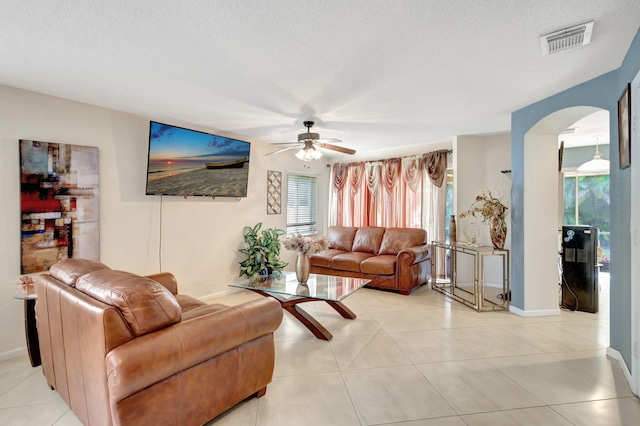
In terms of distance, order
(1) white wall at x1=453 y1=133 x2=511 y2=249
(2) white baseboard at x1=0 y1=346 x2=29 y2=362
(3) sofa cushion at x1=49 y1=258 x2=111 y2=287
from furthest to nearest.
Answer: (1) white wall at x1=453 y1=133 x2=511 y2=249 < (2) white baseboard at x1=0 y1=346 x2=29 y2=362 < (3) sofa cushion at x1=49 y1=258 x2=111 y2=287

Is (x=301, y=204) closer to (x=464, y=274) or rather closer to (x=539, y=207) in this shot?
(x=464, y=274)

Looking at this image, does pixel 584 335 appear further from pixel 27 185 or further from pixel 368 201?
pixel 27 185

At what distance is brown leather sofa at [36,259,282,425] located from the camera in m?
1.45

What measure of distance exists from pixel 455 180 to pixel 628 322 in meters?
2.88

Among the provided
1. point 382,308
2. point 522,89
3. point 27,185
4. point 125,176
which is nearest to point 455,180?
point 522,89

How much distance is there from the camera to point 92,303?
154cm

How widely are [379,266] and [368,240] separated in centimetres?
91

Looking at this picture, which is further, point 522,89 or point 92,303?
point 522,89

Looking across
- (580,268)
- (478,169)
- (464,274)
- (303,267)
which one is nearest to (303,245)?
(303,267)

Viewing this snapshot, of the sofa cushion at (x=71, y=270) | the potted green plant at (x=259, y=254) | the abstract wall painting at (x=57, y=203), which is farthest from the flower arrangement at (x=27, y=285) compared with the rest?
the potted green plant at (x=259, y=254)

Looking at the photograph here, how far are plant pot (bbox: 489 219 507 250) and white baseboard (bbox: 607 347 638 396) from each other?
4.94ft

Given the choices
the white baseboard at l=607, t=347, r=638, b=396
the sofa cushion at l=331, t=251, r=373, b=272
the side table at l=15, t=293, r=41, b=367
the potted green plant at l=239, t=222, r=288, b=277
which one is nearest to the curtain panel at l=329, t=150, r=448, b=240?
the sofa cushion at l=331, t=251, r=373, b=272

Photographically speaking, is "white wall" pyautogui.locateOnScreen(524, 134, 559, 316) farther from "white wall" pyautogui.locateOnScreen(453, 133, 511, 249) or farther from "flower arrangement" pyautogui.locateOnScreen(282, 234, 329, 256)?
"flower arrangement" pyautogui.locateOnScreen(282, 234, 329, 256)

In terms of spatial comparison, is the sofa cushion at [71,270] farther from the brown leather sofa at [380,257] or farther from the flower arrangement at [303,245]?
the brown leather sofa at [380,257]
